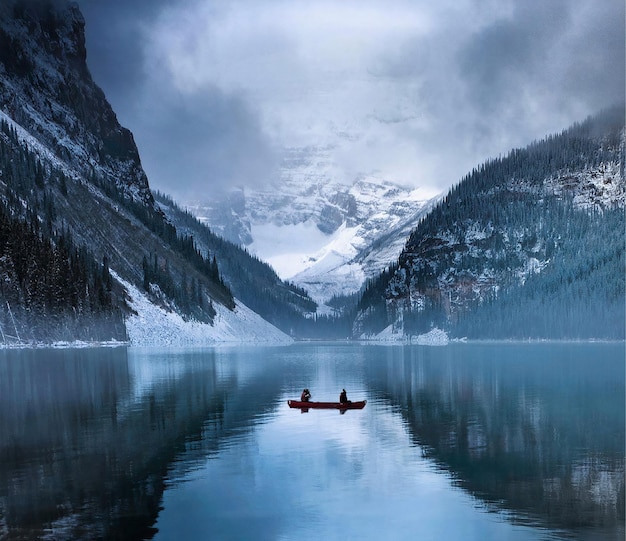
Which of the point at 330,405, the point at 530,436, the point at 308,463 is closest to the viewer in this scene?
the point at 308,463

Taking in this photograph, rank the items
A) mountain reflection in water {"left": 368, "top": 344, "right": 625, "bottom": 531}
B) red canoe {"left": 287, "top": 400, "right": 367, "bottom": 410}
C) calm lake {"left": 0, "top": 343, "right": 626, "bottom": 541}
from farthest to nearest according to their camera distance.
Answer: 1. red canoe {"left": 287, "top": 400, "right": 367, "bottom": 410}
2. mountain reflection in water {"left": 368, "top": 344, "right": 625, "bottom": 531}
3. calm lake {"left": 0, "top": 343, "right": 626, "bottom": 541}

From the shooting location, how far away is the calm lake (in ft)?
114

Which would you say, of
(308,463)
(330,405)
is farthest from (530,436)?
(330,405)

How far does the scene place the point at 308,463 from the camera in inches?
1891

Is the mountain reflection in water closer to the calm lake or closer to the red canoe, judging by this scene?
the calm lake

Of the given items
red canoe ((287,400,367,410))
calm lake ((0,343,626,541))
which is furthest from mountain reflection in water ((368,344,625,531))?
red canoe ((287,400,367,410))

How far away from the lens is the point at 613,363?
129 metres

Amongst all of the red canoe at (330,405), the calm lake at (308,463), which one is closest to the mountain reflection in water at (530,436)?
the calm lake at (308,463)

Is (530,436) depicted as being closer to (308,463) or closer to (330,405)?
(308,463)

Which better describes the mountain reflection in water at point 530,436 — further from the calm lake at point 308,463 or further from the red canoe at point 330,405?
the red canoe at point 330,405

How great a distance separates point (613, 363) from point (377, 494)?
99149 millimetres

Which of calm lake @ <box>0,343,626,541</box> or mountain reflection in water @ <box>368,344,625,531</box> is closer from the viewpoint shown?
calm lake @ <box>0,343,626,541</box>

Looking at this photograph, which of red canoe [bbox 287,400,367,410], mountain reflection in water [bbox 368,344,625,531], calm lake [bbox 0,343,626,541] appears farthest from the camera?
red canoe [bbox 287,400,367,410]

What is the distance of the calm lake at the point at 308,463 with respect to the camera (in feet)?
114
